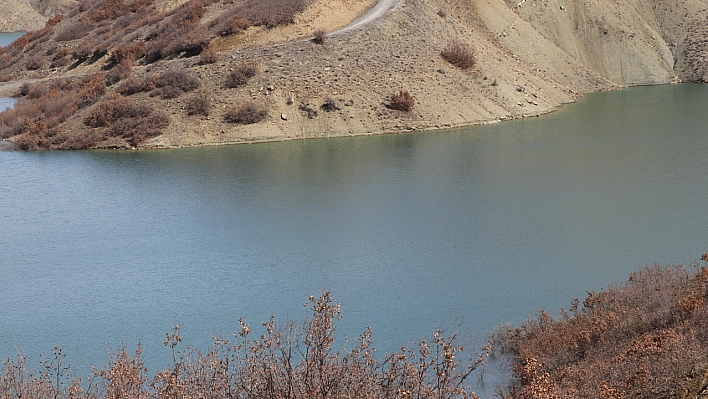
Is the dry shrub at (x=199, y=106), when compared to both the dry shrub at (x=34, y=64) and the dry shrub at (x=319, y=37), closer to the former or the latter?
the dry shrub at (x=319, y=37)

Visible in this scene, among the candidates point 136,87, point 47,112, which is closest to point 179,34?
point 136,87

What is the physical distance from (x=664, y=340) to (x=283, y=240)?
12.7 metres

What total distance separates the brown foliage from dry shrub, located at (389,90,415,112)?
2337cm

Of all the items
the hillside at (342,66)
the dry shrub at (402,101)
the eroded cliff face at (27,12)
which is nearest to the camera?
the hillside at (342,66)

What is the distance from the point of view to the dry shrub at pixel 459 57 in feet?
141

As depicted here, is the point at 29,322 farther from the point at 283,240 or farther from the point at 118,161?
the point at 118,161

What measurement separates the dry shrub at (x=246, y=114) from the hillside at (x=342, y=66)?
0.06 meters

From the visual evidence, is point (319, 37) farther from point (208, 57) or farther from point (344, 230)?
point (344, 230)

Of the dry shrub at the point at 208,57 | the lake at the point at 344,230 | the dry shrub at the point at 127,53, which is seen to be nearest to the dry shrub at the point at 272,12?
the dry shrub at the point at 208,57

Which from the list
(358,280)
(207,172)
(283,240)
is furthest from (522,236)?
(207,172)

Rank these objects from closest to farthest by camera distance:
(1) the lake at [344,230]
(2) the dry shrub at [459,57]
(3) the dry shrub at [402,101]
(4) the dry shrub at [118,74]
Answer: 1. (1) the lake at [344,230]
2. (3) the dry shrub at [402,101]
3. (2) the dry shrub at [459,57]
4. (4) the dry shrub at [118,74]

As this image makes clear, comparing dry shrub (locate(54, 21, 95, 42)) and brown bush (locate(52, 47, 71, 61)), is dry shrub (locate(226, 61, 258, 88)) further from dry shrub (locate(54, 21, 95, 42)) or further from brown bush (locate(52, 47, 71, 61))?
dry shrub (locate(54, 21, 95, 42))

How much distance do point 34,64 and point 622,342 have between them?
55489mm

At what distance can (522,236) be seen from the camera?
2116 centimetres
